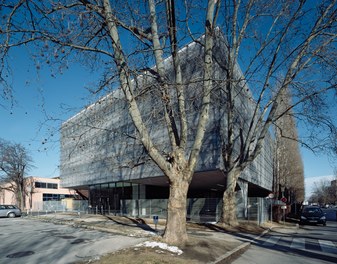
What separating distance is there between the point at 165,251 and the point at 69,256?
3.07 m

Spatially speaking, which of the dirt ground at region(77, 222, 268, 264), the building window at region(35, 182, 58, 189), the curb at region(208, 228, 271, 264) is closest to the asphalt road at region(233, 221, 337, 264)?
the curb at region(208, 228, 271, 264)

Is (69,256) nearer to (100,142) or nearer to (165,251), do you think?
(165,251)

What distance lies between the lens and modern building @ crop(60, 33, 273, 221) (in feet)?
40.8

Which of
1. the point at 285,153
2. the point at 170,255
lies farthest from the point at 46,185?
the point at 170,255

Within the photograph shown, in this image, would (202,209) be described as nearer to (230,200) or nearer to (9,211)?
(230,200)

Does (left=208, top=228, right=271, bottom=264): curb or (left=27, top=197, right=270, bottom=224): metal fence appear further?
(left=27, top=197, right=270, bottom=224): metal fence

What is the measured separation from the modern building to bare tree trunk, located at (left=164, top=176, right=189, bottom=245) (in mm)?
2159

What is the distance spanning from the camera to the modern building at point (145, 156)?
40.8 ft

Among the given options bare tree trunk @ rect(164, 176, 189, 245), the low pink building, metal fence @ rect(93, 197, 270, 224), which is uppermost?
bare tree trunk @ rect(164, 176, 189, 245)

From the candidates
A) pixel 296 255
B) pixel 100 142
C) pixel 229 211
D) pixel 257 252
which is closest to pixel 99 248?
pixel 257 252

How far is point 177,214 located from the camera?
9.96 meters

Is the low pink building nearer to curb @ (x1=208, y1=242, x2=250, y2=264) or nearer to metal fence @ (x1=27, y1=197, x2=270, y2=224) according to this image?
metal fence @ (x1=27, y1=197, x2=270, y2=224)

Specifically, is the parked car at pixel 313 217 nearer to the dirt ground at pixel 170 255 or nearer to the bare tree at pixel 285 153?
the bare tree at pixel 285 153

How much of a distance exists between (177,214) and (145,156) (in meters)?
4.44
